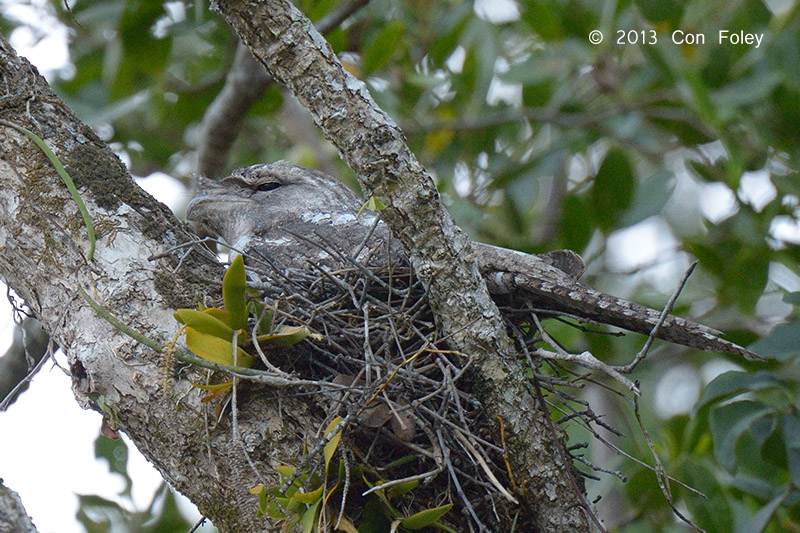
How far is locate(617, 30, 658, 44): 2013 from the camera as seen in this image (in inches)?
167

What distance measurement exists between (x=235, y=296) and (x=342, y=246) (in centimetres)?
77

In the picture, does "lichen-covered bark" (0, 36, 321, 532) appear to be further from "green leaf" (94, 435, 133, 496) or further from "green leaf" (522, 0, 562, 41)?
"green leaf" (522, 0, 562, 41)

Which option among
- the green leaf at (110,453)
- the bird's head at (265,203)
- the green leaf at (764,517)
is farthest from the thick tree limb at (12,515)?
the green leaf at (764,517)

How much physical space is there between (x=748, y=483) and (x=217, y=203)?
8.44 ft

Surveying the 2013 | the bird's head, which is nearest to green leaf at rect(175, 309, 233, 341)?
the bird's head

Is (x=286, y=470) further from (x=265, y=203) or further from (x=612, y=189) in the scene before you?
(x=612, y=189)

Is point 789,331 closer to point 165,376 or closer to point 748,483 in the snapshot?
point 748,483

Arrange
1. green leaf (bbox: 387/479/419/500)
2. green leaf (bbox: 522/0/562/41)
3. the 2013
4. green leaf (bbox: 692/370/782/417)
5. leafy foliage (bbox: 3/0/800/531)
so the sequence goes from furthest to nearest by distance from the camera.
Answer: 1. green leaf (bbox: 522/0/562/41)
2. the 2013
3. leafy foliage (bbox: 3/0/800/531)
4. green leaf (bbox: 692/370/782/417)
5. green leaf (bbox: 387/479/419/500)

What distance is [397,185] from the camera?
1781mm

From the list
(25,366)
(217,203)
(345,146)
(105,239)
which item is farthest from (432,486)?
(25,366)

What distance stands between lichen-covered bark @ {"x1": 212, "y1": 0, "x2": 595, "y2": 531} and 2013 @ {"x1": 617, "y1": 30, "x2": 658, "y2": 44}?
2.90 metres

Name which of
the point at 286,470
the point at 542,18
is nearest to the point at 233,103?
the point at 542,18

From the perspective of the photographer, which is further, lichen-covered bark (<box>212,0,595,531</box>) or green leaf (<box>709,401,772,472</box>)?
green leaf (<box>709,401,772,472</box>)

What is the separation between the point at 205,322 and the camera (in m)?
1.74
